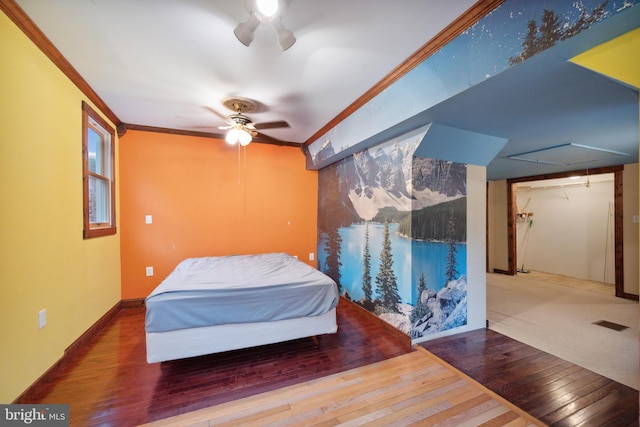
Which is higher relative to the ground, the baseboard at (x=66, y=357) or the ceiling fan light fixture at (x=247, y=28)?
the ceiling fan light fixture at (x=247, y=28)

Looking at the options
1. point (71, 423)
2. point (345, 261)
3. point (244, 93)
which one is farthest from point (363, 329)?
point (244, 93)

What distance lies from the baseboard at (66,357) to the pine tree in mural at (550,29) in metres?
3.66

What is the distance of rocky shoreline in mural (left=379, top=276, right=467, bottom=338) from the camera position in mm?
2477

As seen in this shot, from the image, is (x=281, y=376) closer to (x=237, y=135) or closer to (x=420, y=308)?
(x=420, y=308)

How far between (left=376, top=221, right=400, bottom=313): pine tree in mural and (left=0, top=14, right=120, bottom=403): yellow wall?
2.94 meters

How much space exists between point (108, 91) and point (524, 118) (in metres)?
3.97

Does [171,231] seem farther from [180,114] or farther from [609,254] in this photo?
[609,254]

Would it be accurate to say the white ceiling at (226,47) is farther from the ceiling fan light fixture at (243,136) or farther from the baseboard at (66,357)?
the baseboard at (66,357)

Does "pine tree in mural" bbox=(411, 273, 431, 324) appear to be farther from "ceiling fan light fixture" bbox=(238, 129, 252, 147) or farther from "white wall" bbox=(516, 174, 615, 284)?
"white wall" bbox=(516, 174, 615, 284)

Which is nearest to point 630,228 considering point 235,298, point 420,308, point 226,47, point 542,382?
point 542,382

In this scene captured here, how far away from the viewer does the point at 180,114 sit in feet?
9.96

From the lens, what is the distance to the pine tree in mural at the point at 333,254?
3.83 meters

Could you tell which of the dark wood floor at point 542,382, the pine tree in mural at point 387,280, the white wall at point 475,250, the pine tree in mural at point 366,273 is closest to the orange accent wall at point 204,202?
the pine tree in mural at point 366,273

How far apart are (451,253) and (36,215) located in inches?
142
